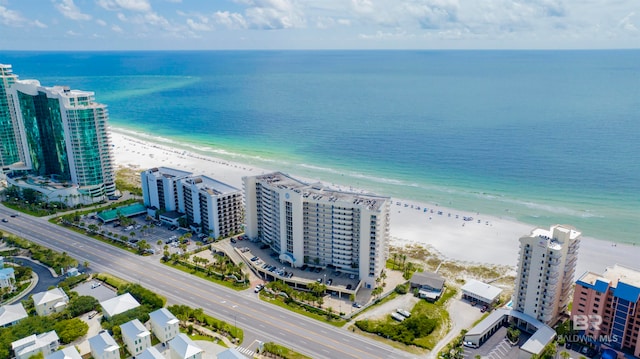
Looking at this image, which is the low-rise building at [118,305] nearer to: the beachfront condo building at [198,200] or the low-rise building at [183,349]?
the low-rise building at [183,349]

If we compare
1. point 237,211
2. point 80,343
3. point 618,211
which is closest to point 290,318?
point 80,343

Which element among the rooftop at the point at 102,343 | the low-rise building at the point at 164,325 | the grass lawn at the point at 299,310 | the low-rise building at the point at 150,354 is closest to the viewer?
the low-rise building at the point at 150,354

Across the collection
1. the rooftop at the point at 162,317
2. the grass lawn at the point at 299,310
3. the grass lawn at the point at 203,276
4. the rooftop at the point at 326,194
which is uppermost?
the rooftop at the point at 326,194

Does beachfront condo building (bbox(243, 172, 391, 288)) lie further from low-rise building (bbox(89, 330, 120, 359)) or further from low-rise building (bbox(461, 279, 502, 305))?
low-rise building (bbox(89, 330, 120, 359))

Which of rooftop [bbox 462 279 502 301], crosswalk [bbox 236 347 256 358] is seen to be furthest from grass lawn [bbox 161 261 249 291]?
rooftop [bbox 462 279 502 301]

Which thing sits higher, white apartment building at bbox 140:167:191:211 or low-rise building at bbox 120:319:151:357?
white apartment building at bbox 140:167:191:211

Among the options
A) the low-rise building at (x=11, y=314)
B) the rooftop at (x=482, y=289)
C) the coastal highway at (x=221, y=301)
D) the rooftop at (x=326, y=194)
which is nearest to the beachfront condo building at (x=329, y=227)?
the rooftop at (x=326, y=194)

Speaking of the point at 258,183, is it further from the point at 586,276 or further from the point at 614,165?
the point at 614,165
